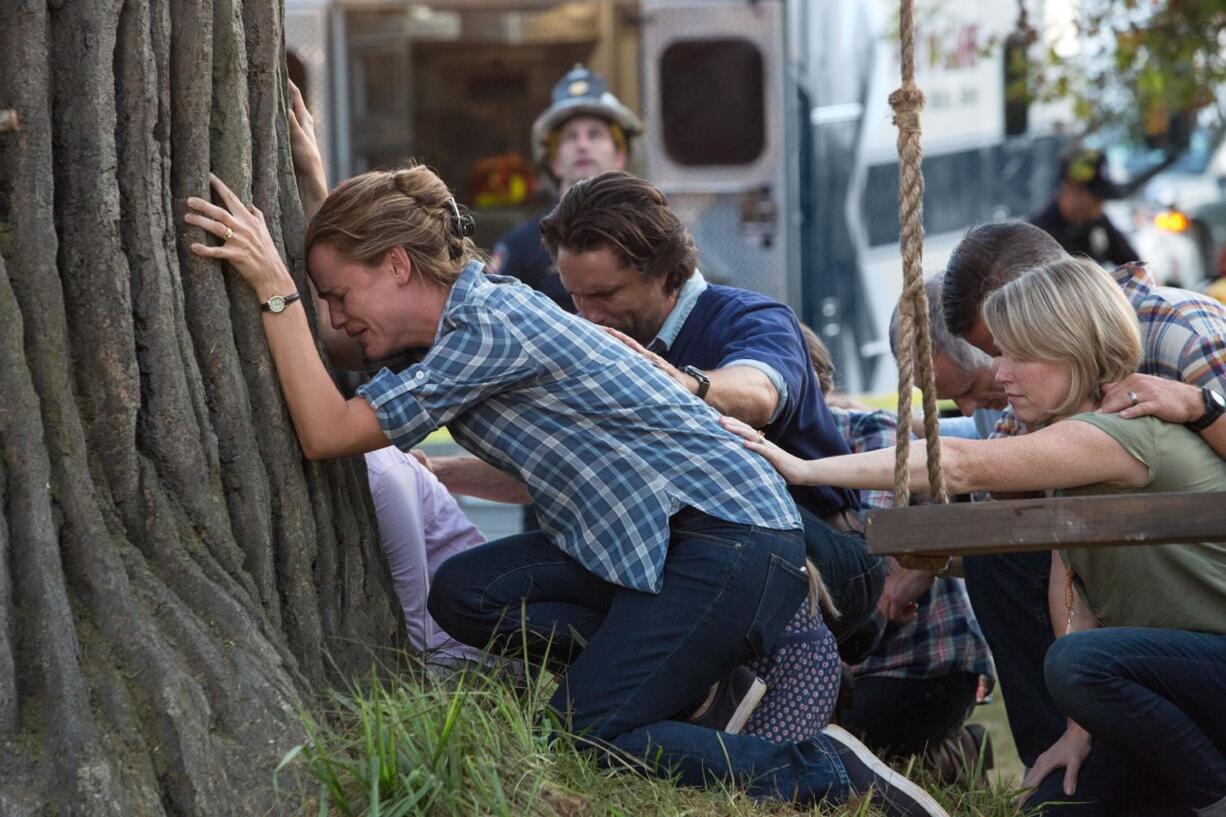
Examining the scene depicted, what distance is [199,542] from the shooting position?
3.26 metres

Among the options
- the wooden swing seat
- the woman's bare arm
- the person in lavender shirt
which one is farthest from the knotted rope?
the person in lavender shirt

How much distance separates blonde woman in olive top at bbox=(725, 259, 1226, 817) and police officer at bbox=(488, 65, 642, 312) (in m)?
3.03

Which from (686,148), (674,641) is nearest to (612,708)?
(674,641)

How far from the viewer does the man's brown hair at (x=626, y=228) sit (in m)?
4.22

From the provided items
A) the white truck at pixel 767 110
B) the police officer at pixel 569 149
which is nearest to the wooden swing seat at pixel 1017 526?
the police officer at pixel 569 149

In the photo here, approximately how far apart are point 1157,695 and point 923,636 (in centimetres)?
111

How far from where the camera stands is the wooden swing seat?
3.16 meters

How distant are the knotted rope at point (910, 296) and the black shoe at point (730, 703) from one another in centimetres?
56

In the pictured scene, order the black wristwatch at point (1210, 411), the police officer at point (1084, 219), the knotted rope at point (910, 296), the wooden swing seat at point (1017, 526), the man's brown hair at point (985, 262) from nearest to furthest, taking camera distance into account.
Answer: the wooden swing seat at point (1017, 526), the knotted rope at point (910, 296), the black wristwatch at point (1210, 411), the man's brown hair at point (985, 262), the police officer at point (1084, 219)

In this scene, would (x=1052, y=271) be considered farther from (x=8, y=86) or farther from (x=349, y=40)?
(x=349, y=40)

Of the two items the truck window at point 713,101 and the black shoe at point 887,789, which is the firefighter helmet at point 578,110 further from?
the black shoe at point 887,789

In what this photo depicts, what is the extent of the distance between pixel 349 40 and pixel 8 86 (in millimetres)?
6948

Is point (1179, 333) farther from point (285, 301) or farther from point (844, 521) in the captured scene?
point (285, 301)

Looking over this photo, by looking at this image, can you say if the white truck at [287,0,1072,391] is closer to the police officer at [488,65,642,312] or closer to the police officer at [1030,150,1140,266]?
the police officer at [1030,150,1140,266]
